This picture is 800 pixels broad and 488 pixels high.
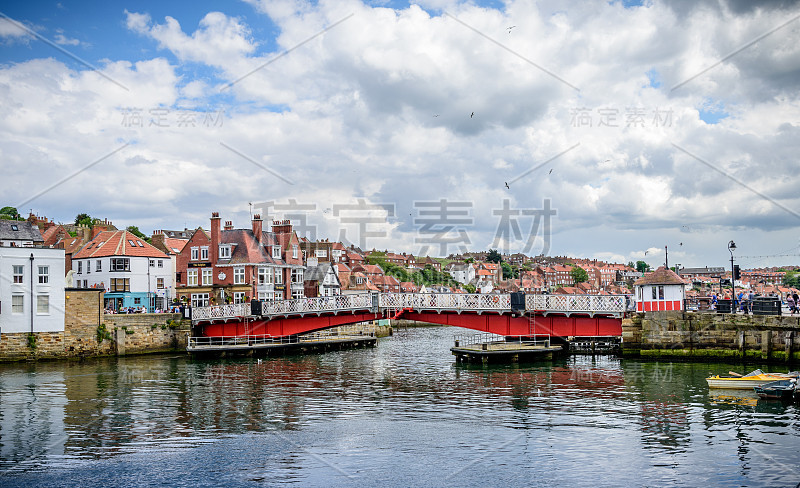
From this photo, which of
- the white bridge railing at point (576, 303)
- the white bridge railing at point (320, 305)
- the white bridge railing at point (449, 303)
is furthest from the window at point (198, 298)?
the white bridge railing at point (576, 303)

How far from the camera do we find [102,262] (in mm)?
73125

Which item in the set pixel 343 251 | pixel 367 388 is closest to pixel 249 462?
pixel 367 388

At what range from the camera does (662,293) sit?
5219 cm

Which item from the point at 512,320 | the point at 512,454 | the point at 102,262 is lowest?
the point at 512,454

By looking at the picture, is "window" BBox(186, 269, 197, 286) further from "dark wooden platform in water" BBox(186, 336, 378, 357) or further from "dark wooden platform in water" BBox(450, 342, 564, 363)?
"dark wooden platform in water" BBox(450, 342, 564, 363)

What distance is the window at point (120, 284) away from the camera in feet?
238

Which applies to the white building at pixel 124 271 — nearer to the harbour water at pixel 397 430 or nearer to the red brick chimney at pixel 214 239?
the red brick chimney at pixel 214 239

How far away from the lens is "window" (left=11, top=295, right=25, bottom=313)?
54.9 m

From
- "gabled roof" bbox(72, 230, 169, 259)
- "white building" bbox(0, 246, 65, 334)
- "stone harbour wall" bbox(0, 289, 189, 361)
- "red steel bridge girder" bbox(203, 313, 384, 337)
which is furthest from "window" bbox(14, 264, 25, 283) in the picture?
"red steel bridge girder" bbox(203, 313, 384, 337)

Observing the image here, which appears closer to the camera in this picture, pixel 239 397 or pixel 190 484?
pixel 190 484

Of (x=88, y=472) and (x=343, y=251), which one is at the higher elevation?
(x=343, y=251)

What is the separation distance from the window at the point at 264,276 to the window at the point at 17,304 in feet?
95.7

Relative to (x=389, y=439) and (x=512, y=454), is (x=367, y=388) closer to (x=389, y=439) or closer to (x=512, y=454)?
(x=389, y=439)

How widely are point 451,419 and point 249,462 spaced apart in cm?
1093
